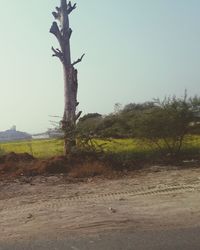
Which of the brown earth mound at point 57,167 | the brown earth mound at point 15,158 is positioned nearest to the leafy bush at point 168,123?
the brown earth mound at point 57,167

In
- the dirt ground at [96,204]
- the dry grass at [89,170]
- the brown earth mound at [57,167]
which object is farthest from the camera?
the brown earth mound at [57,167]

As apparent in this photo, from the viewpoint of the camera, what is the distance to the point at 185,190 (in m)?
12.6

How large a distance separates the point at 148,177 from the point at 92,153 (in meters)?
4.51

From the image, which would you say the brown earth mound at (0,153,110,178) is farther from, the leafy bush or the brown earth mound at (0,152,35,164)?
the leafy bush

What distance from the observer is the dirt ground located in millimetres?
9367

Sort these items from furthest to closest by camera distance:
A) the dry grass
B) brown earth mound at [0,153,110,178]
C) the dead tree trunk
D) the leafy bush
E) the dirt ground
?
the dead tree trunk → the leafy bush → brown earth mound at [0,153,110,178] → the dry grass → the dirt ground

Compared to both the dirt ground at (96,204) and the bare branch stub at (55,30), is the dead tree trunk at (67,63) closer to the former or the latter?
the bare branch stub at (55,30)

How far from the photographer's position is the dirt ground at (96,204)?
9.37 m

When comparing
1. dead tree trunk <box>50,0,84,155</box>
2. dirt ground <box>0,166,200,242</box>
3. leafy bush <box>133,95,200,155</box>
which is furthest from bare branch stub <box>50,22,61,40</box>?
dirt ground <box>0,166,200,242</box>

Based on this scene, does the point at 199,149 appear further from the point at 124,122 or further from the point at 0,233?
the point at 0,233

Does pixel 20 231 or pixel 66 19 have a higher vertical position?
pixel 66 19

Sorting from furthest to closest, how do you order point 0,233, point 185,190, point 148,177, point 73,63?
point 73,63 < point 148,177 < point 185,190 < point 0,233

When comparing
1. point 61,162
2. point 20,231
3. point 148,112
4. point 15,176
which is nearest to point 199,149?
point 148,112

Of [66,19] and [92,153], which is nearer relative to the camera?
[92,153]
